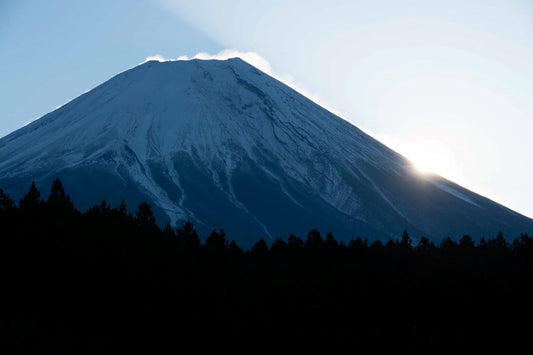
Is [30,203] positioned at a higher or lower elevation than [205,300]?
higher

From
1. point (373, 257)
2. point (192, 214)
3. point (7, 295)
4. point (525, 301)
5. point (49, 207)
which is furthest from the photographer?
point (192, 214)

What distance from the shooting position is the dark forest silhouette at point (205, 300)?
53.5 m

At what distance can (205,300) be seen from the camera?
57438mm

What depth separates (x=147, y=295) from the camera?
185 feet

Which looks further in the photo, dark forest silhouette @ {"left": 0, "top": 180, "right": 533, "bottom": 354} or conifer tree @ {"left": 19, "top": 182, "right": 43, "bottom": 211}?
conifer tree @ {"left": 19, "top": 182, "right": 43, "bottom": 211}

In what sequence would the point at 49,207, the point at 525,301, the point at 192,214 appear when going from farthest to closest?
1. the point at 192,214
2. the point at 49,207
3. the point at 525,301

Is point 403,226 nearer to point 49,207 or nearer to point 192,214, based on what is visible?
point 192,214

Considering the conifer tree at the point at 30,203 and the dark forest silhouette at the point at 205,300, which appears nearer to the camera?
the dark forest silhouette at the point at 205,300

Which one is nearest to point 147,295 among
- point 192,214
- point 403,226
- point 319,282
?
point 319,282

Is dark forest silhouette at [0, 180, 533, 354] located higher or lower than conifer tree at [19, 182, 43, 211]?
lower

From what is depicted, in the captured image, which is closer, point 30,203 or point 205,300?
point 205,300

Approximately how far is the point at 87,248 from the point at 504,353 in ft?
93.6

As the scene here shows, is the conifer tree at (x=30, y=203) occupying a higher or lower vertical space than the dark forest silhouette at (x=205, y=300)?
higher

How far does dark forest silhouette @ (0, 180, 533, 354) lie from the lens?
5353cm
